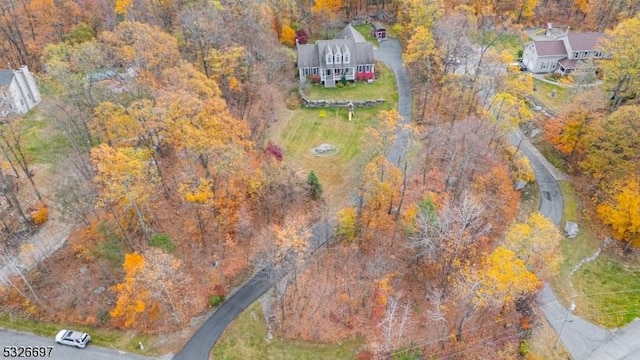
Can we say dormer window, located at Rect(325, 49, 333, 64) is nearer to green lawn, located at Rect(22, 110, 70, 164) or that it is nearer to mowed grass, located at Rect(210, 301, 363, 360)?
green lawn, located at Rect(22, 110, 70, 164)

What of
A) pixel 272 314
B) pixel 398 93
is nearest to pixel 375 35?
pixel 398 93

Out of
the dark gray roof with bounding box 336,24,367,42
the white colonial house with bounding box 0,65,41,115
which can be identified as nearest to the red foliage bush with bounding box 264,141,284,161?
the dark gray roof with bounding box 336,24,367,42

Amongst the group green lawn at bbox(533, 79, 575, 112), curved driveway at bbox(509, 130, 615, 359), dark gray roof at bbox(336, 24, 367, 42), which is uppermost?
dark gray roof at bbox(336, 24, 367, 42)

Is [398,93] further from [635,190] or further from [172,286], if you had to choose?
[172,286]

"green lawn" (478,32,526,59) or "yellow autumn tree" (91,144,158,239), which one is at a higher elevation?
"yellow autumn tree" (91,144,158,239)

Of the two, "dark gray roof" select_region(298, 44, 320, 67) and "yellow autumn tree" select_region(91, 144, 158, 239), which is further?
"dark gray roof" select_region(298, 44, 320, 67)

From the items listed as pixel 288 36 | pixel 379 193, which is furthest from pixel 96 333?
pixel 288 36
